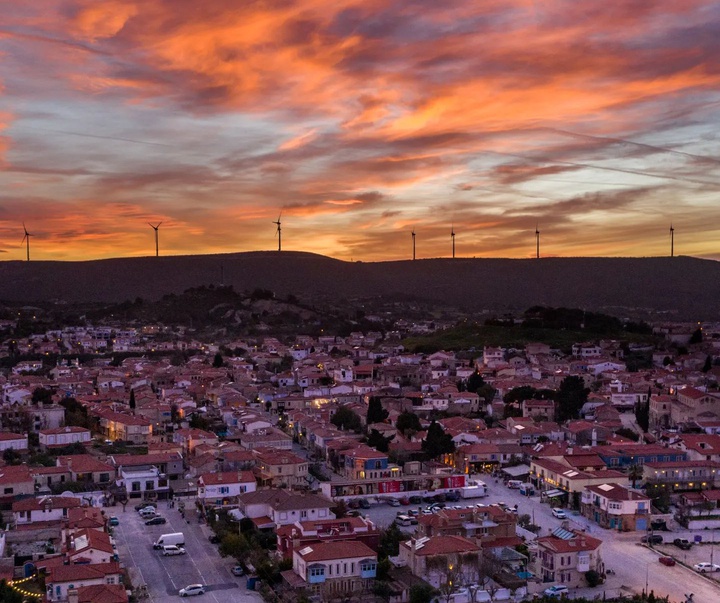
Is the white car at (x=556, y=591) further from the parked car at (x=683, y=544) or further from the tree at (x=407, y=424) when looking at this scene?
the tree at (x=407, y=424)

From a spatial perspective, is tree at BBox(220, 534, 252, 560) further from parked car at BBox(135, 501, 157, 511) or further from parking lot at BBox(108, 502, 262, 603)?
parked car at BBox(135, 501, 157, 511)

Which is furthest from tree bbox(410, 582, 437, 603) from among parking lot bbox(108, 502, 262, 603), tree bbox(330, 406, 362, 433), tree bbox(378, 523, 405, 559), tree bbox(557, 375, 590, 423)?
tree bbox(557, 375, 590, 423)

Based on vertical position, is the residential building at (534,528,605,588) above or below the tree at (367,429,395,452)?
below

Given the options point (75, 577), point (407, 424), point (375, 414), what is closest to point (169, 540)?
point (75, 577)

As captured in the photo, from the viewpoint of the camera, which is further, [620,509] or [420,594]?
[620,509]

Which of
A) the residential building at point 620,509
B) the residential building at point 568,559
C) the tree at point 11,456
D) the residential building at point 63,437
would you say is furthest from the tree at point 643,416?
the tree at point 11,456

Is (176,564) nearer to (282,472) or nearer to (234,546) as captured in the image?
(234,546)
